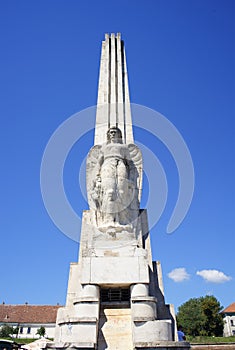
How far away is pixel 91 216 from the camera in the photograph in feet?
34.8

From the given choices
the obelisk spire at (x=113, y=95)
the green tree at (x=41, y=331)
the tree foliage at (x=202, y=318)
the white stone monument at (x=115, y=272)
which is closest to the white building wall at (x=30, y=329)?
the green tree at (x=41, y=331)

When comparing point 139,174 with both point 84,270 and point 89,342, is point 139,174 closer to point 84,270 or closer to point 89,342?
point 84,270

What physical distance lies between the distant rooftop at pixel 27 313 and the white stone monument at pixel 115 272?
48.8m

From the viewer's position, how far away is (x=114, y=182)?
10.1m

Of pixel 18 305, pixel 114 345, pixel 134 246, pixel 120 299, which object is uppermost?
pixel 18 305

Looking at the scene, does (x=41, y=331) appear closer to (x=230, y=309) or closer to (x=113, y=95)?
(x=230, y=309)

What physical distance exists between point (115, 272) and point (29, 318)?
52.0 meters

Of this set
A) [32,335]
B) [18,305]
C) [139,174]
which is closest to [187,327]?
[32,335]

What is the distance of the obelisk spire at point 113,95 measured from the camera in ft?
42.7

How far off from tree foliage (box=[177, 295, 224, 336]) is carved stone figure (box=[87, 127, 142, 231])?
45.4 metres

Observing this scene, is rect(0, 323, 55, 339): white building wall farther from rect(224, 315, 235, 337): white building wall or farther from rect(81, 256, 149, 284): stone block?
rect(81, 256, 149, 284): stone block

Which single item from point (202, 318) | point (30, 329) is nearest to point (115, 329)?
point (202, 318)

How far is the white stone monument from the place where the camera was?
752 centimetres

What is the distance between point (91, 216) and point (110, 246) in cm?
150
